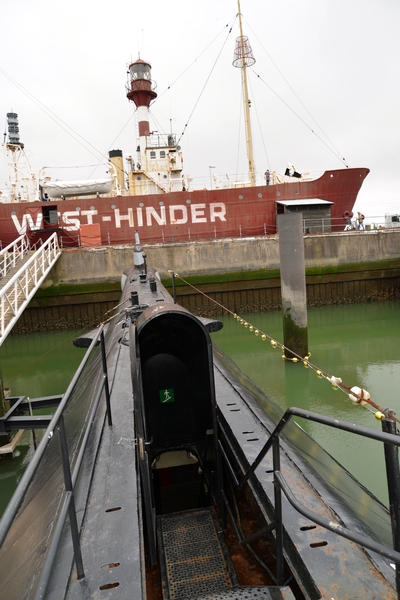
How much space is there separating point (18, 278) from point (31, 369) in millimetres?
3086

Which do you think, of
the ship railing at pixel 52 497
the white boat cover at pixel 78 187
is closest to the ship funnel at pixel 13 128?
the white boat cover at pixel 78 187

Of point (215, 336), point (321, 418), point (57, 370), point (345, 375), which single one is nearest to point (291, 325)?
point (345, 375)

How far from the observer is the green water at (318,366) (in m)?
6.68

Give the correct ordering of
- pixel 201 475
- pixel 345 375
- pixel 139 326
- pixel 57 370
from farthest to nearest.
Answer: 1. pixel 57 370
2. pixel 345 375
3. pixel 201 475
4. pixel 139 326

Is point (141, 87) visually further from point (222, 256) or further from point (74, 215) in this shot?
point (222, 256)

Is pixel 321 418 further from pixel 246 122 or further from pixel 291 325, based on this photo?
pixel 246 122

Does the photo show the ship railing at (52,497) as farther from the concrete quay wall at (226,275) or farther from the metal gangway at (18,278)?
the concrete quay wall at (226,275)

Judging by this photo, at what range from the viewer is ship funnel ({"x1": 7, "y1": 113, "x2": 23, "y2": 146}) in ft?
92.6

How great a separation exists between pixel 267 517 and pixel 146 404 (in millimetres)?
1728

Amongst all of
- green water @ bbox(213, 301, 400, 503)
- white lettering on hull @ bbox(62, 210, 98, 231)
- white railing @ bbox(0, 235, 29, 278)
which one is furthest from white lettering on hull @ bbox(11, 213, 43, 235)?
green water @ bbox(213, 301, 400, 503)

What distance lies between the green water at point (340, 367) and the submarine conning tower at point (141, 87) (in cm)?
2050

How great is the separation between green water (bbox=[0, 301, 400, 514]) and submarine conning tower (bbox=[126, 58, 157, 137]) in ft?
66.9

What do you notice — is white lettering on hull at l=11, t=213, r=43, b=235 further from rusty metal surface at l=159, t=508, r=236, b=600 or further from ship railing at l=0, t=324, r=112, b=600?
rusty metal surface at l=159, t=508, r=236, b=600

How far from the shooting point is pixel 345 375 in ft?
33.7
